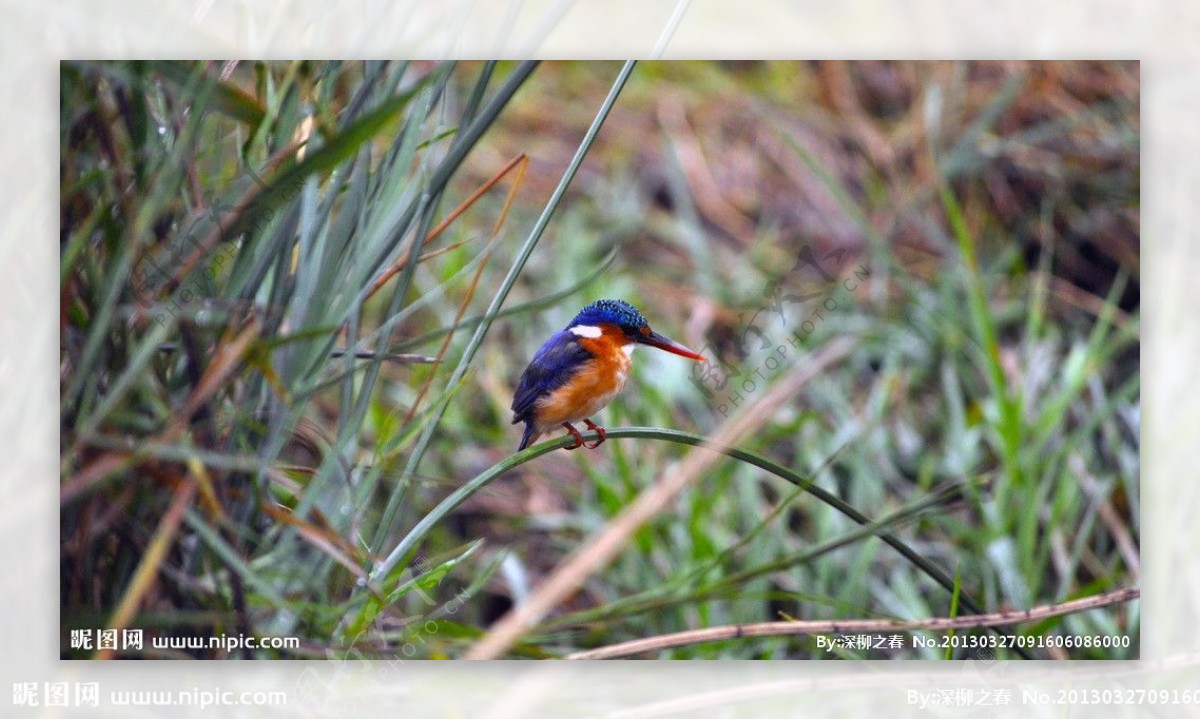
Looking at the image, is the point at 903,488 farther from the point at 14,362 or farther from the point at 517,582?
the point at 14,362

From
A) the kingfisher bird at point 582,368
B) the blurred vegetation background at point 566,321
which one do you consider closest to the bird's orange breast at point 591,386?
the kingfisher bird at point 582,368

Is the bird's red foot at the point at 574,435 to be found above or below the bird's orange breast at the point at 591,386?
below

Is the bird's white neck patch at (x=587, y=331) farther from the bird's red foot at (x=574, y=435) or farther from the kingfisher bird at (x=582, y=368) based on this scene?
the bird's red foot at (x=574, y=435)

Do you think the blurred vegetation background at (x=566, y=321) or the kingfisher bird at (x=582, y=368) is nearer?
the blurred vegetation background at (x=566, y=321)

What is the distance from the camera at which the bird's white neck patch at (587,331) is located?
190 cm

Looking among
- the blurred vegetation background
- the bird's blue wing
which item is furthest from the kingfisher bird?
the blurred vegetation background

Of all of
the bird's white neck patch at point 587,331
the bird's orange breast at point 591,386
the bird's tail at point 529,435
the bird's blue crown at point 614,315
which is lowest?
the bird's tail at point 529,435

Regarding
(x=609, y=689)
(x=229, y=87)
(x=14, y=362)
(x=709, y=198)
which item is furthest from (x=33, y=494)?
(x=709, y=198)

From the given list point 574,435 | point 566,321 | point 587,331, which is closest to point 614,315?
point 587,331

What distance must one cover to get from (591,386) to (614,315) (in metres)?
0.16

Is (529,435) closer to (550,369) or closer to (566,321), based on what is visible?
(550,369)

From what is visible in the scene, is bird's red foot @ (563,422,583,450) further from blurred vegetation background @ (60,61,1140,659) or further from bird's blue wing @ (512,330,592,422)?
blurred vegetation background @ (60,61,1140,659)

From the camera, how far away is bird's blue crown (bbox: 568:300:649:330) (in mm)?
1893

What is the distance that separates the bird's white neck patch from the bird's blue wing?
0.01 m
